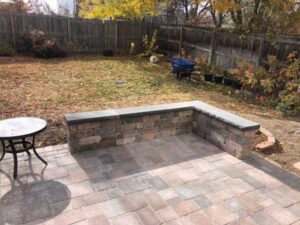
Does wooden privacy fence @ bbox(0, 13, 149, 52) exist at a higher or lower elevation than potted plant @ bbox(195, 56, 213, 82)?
higher

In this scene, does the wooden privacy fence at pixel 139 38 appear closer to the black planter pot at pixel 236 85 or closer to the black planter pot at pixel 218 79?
the black planter pot at pixel 218 79

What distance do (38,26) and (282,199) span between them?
35.7 ft

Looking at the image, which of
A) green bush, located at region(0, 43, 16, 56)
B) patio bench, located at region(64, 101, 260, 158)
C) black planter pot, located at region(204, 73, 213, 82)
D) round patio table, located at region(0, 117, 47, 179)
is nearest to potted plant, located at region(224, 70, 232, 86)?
black planter pot, located at region(204, 73, 213, 82)

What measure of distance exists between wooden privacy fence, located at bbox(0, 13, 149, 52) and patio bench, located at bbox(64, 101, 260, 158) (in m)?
8.59

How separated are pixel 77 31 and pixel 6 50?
296 cm

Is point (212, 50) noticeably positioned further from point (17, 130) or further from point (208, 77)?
point (17, 130)

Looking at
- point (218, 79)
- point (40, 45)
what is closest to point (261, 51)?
point (218, 79)

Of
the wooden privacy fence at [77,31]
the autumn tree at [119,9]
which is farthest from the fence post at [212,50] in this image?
the wooden privacy fence at [77,31]

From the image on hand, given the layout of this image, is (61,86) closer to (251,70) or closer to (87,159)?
(87,159)

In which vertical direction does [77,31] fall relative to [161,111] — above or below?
above

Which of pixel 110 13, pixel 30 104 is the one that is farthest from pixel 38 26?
pixel 30 104

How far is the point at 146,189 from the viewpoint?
Answer: 2705 millimetres

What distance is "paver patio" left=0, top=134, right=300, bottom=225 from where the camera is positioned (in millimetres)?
2320

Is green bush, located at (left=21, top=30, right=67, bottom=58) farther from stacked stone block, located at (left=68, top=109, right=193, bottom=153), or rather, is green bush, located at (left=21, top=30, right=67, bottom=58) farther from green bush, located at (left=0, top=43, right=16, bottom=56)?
stacked stone block, located at (left=68, top=109, right=193, bottom=153)
